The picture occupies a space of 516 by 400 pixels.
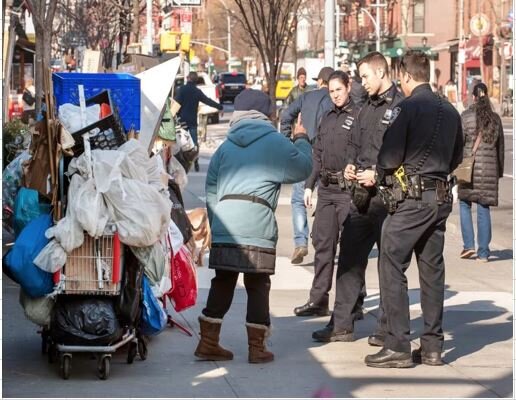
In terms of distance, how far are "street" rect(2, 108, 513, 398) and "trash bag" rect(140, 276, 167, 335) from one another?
21cm

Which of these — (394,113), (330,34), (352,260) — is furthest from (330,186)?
(330,34)

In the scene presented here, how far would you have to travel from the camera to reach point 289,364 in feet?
26.2

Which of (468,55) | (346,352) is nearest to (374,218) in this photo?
(346,352)

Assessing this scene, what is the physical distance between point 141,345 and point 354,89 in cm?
428

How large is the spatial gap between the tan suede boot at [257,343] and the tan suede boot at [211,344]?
0.19 metres

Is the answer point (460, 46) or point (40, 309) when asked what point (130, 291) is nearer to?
point (40, 309)

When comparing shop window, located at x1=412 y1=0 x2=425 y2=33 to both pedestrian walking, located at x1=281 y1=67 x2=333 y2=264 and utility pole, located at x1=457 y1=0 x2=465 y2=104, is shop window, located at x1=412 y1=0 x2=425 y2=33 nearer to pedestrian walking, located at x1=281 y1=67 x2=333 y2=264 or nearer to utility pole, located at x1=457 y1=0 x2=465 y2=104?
utility pole, located at x1=457 y1=0 x2=465 y2=104

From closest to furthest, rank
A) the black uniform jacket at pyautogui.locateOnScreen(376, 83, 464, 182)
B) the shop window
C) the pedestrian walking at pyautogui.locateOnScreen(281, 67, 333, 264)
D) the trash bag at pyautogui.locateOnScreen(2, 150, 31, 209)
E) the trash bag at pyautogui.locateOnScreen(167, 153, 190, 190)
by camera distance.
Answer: the black uniform jacket at pyautogui.locateOnScreen(376, 83, 464, 182) < the trash bag at pyautogui.locateOnScreen(2, 150, 31, 209) < the trash bag at pyautogui.locateOnScreen(167, 153, 190, 190) < the pedestrian walking at pyautogui.locateOnScreen(281, 67, 333, 264) < the shop window

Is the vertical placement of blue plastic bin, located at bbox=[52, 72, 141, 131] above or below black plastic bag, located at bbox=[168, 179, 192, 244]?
above

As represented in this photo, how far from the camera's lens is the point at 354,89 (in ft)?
37.3

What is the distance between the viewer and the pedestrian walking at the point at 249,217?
Result: 311 inches

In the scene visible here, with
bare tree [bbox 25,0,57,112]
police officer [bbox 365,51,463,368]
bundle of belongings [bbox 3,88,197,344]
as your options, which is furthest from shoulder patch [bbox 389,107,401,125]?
bare tree [bbox 25,0,57,112]

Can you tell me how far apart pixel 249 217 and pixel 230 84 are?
214ft

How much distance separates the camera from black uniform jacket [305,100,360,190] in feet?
30.9
